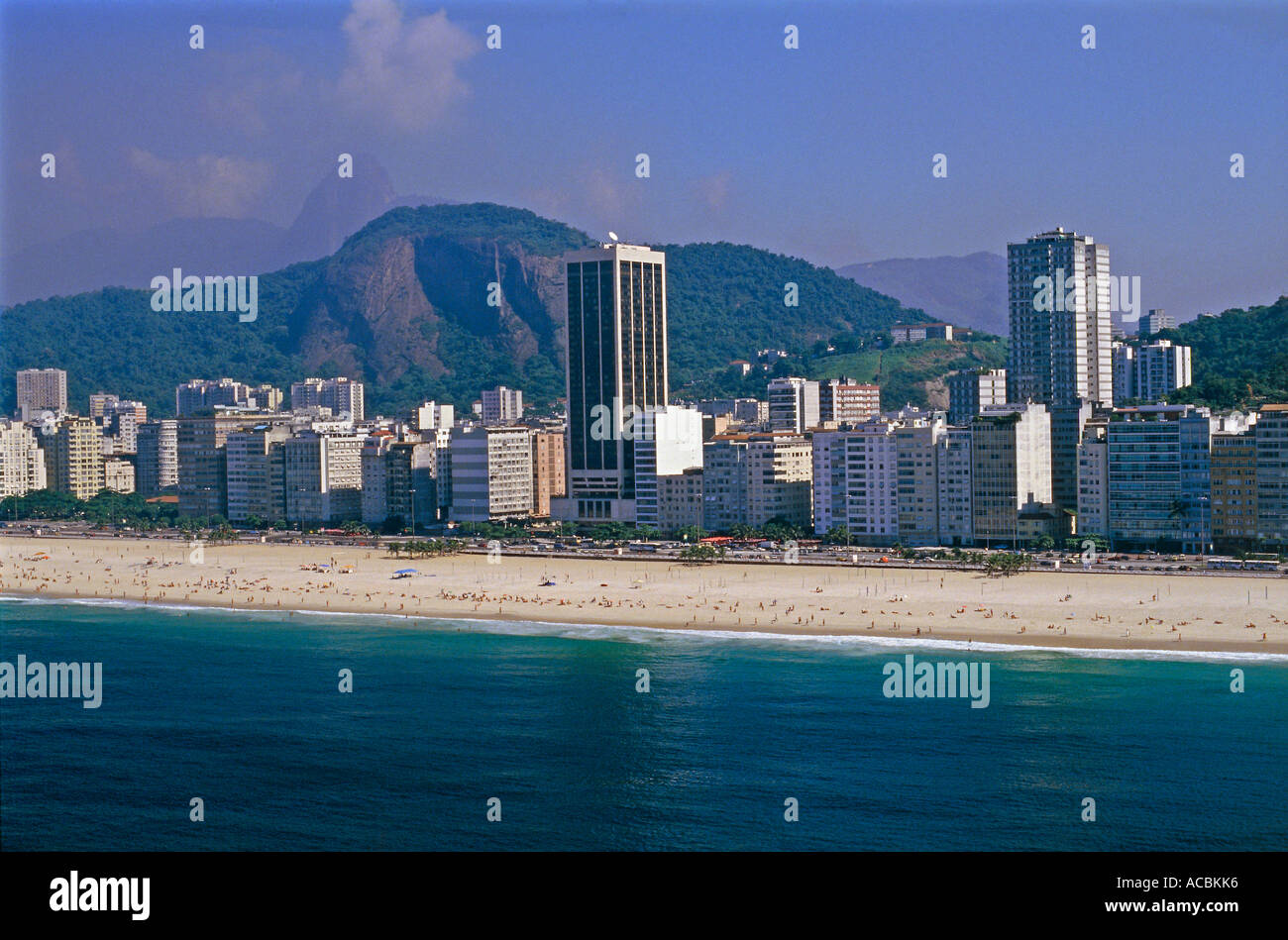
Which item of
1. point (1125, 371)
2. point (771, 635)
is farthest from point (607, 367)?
point (771, 635)

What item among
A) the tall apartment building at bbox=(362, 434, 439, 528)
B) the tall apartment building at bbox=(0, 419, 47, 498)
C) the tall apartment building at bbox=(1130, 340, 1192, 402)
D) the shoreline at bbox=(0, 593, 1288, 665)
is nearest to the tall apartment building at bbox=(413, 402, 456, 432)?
the tall apartment building at bbox=(0, 419, 47, 498)

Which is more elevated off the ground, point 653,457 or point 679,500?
point 653,457

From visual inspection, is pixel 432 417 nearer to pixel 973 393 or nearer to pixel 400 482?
pixel 400 482

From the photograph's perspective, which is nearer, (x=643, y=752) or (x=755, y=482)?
→ (x=643, y=752)

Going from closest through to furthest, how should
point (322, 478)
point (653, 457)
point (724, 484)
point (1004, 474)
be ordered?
point (1004, 474) < point (724, 484) < point (653, 457) < point (322, 478)

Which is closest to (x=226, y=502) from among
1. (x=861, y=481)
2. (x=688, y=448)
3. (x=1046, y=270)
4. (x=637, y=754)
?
(x=688, y=448)

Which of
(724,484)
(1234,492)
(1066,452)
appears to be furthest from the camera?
(724,484)
